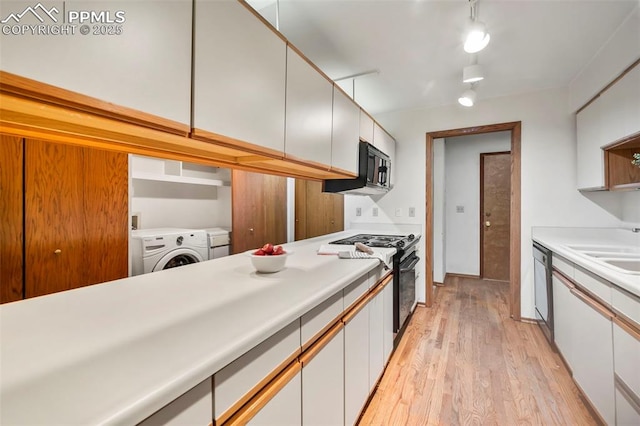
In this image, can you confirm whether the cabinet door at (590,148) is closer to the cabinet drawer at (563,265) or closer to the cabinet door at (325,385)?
the cabinet drawer at (563,265)

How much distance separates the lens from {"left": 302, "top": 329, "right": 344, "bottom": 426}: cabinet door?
3.19ft

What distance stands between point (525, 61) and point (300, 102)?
6.57 ft

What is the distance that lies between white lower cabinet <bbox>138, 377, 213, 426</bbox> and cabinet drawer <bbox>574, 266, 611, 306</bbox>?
1.79 m

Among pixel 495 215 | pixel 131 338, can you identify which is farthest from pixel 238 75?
pixel 495 215

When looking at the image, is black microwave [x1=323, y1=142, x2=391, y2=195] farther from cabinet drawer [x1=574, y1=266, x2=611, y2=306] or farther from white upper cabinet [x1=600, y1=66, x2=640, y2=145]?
white upper cabinet [x1=600, y1=66, x2=640, y2=145]

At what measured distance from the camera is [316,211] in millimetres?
3848

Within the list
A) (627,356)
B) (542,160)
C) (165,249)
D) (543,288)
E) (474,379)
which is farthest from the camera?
(542,160)

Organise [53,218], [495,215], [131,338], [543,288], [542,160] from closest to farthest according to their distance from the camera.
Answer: [131,338], [53,218], [543,288], [542,160], [495,215]

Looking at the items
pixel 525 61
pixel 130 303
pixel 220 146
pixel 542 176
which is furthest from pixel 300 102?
pixel 542 176

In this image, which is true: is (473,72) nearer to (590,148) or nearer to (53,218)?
(590,148)

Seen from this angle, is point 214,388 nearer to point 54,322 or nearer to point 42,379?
point 42,379

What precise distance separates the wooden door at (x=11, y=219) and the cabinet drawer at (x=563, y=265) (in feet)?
11.2

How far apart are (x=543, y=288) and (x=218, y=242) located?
10.6ft

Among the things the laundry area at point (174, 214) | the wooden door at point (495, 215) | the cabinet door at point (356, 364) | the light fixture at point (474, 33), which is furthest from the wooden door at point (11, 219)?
the wooden door at point (495, 215)
